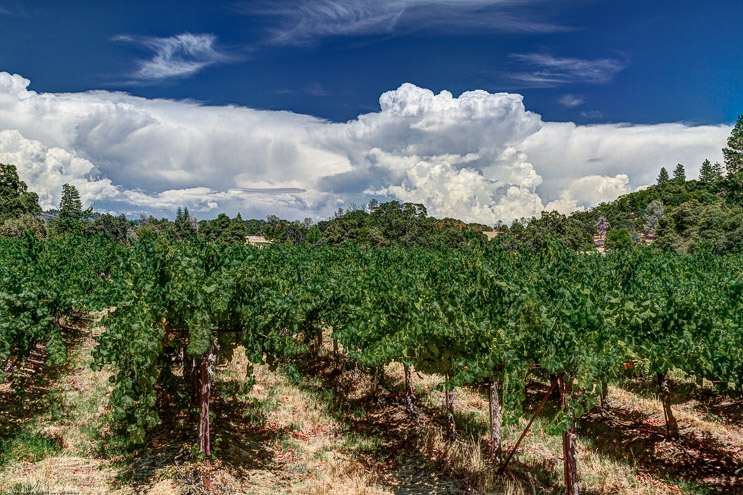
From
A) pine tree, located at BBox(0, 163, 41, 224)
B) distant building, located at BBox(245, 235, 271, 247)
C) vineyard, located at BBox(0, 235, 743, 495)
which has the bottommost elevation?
vineyard, located at BBox(0, 235, 743, 495)

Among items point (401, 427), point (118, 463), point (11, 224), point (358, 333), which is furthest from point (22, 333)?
point (11, 224)

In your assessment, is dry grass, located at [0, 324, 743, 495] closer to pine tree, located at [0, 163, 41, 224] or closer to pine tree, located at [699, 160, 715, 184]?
pine tree, located at [0, 163, 41, 224]

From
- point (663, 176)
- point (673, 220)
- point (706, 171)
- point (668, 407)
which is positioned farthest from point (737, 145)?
point (663, 176)

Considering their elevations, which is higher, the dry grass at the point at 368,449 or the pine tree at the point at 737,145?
the pine tree at the point at 737,145

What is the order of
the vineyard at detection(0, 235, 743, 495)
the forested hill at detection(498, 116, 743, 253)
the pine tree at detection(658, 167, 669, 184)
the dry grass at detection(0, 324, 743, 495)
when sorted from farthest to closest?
the pine tree at detection(658, 167, 669, 184), the forested hill at detection(498, 116, 743, 253), the dry grass at detection(0, 324, 743, 495), the vineyard at detection(0, 235, 743, 495)

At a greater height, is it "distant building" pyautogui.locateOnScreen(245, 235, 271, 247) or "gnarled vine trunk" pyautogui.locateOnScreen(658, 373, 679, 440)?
"distant building" pyautogui.locateOnScreen(245, 235, 271, 247)

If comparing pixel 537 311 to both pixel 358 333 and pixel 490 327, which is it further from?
pixel 358 333

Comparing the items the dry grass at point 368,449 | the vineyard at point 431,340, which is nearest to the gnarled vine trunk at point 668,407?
the vineyard at point 431,340

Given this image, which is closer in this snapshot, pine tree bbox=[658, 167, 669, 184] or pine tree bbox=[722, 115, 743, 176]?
pine tree bbox=[722, 115, 743, 176]

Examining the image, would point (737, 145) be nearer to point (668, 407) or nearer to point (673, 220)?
point (673, 220)

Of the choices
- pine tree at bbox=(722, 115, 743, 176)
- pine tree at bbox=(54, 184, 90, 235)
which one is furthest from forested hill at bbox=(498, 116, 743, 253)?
pine tree at bbox=(54, 184, 90, 235)

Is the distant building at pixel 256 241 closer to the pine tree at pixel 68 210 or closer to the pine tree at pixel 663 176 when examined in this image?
the pine tree at pixel 68 210

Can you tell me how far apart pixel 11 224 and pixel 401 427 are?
58.7 m

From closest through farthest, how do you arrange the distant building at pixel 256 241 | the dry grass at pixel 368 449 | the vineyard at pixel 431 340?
the vineyard at pixel 431 340
the dry grass at pixel 368 449
the distant building at pixel 256 241
